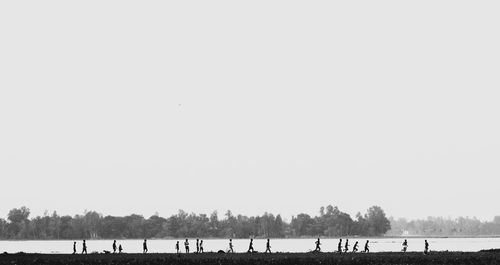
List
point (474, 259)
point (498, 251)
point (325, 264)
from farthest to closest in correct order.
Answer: point (498, 251) < point (474, 259) < point (325, 264)

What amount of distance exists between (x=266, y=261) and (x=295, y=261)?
2.64m

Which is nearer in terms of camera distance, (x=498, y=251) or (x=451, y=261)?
(x=451, y=261)

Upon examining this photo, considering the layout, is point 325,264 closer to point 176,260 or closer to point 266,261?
point 266,261

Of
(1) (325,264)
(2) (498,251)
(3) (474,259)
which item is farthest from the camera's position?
(2) (498,251)

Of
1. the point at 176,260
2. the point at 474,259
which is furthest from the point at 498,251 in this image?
the point at 176,260

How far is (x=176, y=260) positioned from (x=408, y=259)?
856 inches

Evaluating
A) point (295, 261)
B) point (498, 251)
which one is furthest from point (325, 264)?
point (498, 251)

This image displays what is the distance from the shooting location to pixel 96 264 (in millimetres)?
71875

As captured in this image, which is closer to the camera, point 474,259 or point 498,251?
point 474,259

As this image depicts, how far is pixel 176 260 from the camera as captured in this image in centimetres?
7644

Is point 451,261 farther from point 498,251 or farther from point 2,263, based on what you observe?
point 2,263

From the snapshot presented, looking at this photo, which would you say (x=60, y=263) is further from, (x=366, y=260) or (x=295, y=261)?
(x=366, y=260)

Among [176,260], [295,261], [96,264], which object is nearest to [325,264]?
[295,261]

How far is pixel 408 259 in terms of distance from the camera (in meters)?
76.9
